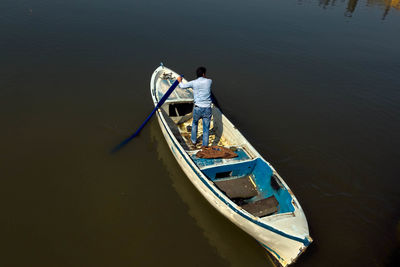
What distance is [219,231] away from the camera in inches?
294

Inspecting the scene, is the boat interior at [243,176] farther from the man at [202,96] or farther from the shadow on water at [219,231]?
the man at [202,96]

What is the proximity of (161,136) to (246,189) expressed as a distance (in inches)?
188

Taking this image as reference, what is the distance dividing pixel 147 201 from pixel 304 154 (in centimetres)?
689

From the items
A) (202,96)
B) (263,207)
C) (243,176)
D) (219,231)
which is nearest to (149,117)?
(202,96)

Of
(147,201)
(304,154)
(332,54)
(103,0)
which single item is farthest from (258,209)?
(103,0)

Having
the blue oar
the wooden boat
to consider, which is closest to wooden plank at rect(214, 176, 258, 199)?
the wooden boat

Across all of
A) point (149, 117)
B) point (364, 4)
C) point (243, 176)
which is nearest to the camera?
point (243, 176)

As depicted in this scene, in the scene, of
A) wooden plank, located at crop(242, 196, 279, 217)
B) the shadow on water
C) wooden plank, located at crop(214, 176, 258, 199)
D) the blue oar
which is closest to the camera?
wooden plank, located at crop(242, 196, 279, 217)

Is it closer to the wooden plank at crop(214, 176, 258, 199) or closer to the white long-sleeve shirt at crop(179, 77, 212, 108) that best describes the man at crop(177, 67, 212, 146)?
the white long-sleeve shirt at crop(179, 77, 212, 108)

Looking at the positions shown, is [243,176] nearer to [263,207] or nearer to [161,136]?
[263,207]

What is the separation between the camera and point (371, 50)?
19.5m

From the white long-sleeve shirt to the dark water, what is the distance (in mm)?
2892

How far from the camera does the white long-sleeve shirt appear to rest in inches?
302

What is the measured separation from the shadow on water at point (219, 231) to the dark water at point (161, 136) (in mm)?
34
